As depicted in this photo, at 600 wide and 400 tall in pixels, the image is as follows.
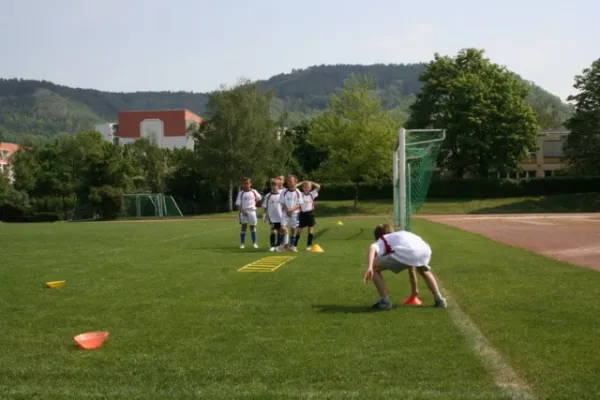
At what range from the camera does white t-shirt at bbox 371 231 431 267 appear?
8414 millimetres

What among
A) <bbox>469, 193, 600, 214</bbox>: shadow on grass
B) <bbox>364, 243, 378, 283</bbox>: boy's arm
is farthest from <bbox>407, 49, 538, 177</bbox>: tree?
<bbox>364, 243, 378, 283</bbox>: boy's arm

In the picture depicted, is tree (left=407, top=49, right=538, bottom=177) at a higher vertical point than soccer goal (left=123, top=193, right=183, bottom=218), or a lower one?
higher

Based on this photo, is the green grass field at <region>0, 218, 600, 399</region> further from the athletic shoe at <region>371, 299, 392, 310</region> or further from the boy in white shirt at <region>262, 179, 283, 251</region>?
the boy in white shirt at <region>262, 179, 283, 251</region>

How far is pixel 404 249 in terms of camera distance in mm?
8406

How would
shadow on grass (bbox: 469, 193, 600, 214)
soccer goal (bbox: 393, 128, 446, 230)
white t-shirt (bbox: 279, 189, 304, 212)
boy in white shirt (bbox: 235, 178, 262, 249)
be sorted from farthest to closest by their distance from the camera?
shadow on grass (bbox: 469, 193, 600, 214)
boy in white shirt (bbox: 235, 178, 262, 249)
white t-shirt (bbox: 279, 189, 304, 212)
soccer goal (bbox: 393, 128, 446, 230)

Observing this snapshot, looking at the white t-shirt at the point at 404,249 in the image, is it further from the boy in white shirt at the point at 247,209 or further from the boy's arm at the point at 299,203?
the boy in white shirt at the point at 247,209

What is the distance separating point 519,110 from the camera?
63469mm

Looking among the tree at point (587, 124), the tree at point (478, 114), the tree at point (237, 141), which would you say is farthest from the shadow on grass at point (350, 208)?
the tree at point (587, 124)

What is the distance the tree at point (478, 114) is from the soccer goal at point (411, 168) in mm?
41744

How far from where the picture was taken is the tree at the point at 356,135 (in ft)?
178

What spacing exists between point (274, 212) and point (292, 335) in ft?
37.0

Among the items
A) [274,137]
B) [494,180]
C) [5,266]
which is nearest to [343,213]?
[274,137]

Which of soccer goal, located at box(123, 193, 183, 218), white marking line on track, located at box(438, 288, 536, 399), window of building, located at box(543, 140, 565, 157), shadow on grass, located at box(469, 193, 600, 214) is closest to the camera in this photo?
white marking line on track, located at box(438, 288, 536, 399)

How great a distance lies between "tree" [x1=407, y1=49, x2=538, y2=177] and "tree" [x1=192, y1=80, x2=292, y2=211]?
590 inches
